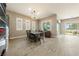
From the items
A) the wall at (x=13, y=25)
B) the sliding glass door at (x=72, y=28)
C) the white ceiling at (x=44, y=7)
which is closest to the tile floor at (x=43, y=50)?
the white ceiling at (x=44, y=7)

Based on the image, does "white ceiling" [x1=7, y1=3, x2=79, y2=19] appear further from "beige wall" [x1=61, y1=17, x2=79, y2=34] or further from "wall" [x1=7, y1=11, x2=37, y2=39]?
"beige wall" [x1=61, y1=17, x2=79, y2=34]

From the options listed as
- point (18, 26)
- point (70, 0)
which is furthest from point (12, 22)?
point (70, 0)

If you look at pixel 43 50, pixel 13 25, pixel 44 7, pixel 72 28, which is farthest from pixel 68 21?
pixel 43 50

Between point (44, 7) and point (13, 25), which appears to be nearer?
point (44, 7)

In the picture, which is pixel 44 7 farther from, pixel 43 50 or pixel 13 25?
pixel 43 50

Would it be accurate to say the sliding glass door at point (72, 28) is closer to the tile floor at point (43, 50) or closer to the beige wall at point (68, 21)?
the beige wall at point (68, 21)

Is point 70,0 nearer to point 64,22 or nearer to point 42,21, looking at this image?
point 42,21

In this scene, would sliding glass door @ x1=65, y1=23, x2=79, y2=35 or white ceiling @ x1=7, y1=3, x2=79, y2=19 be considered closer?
white ceiling @ x1=7, y1=3, x2=79, y2=19

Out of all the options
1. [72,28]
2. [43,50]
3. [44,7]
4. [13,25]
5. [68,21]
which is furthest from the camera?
[72,28]

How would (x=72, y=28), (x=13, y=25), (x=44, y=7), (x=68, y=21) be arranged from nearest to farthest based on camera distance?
(x=44, y=7), (x=13, y=25), (x=68, y=21), (x=72, y=28)

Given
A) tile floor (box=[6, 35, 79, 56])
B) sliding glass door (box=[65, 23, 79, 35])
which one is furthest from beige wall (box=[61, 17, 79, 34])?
tile floor (box=[6, 35, 79, 56])

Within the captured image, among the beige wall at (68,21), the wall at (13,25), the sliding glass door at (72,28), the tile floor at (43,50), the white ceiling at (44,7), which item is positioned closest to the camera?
the tile floor at (43,50)

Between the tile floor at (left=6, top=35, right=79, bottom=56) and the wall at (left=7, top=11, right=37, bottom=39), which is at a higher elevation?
the wall at (left=7, top=11, right=37, bottom=39)

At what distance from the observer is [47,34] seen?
10398mm
